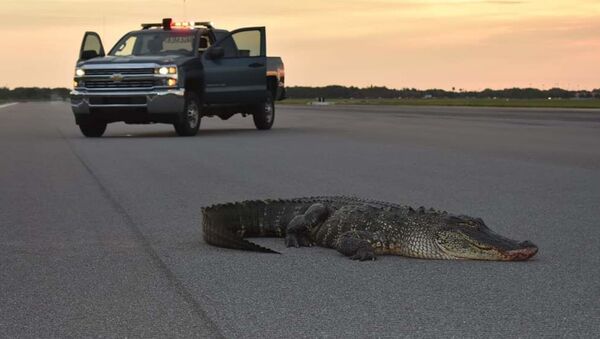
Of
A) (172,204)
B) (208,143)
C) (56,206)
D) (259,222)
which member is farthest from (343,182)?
(208,143)

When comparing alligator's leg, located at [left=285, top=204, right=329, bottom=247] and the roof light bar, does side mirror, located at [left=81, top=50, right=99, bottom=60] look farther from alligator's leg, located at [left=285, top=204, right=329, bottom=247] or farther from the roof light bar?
alligator's leg, located at [left=285, top=204, right=329, bottom=247]

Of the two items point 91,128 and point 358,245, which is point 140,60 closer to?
point 91,128

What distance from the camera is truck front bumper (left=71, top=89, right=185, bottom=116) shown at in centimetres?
2319

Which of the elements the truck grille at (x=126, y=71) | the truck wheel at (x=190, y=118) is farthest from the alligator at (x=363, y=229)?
the truck wheel at (x=190, y=118)

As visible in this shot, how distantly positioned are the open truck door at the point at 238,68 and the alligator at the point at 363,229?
17.0 metres

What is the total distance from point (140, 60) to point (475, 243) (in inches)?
703

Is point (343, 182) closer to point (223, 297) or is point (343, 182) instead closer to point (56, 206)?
point (56, 206)

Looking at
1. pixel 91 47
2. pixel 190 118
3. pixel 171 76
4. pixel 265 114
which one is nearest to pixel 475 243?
pixel 171 76

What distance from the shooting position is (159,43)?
24.8m

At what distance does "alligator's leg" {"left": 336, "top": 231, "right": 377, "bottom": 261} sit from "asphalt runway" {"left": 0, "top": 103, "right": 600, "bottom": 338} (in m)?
0.11

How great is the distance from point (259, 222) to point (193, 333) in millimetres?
2962

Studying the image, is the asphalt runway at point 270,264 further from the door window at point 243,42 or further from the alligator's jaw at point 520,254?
the door window at point 243,42

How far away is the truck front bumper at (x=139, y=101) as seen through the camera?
76.1 feet

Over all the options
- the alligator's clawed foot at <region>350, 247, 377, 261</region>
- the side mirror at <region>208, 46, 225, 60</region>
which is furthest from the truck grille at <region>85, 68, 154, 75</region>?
the alligator's clawed foot at <region>350, 247, 377, 261</region>
